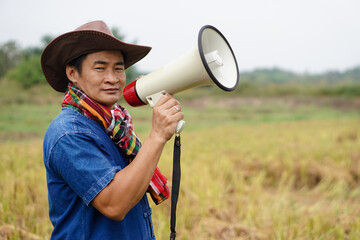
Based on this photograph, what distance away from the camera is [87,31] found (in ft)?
4.18

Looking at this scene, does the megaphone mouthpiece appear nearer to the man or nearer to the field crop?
the man

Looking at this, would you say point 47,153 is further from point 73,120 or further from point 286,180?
point 286,180

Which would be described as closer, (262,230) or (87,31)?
(87,31)

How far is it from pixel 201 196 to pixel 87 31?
9.05 feet

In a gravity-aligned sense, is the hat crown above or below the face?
above

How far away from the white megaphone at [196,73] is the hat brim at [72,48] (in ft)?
0.68

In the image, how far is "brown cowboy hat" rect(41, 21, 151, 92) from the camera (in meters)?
1.29

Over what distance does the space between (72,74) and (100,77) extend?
0.56 feet

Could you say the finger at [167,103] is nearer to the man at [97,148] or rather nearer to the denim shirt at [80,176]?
the man at [97,148]

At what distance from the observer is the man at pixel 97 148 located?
1.11 metres

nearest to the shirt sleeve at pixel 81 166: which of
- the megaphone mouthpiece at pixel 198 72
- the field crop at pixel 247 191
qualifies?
the megaphone mouthpiece at pixel 198 72

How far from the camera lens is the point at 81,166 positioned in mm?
1106

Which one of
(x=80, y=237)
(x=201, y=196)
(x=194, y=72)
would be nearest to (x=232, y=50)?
(x=194, y=72)

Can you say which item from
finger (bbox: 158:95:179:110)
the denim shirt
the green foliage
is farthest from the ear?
the green foliage
